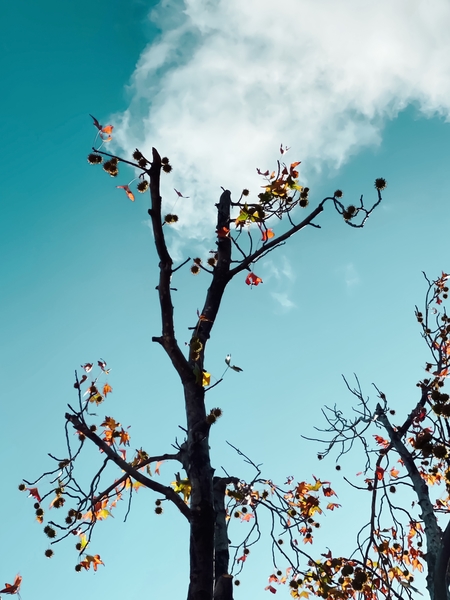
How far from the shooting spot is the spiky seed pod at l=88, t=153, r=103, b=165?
5.51 m

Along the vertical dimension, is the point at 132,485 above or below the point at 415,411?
below

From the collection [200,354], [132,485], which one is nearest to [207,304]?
[200,354]

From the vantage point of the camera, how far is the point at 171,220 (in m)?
5.86

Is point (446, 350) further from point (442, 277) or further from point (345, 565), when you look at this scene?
point (345, 565)

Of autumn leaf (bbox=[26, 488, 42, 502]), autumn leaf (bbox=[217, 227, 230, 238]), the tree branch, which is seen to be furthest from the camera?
autumn leaf (bbox=[217, 227, 230, 238])

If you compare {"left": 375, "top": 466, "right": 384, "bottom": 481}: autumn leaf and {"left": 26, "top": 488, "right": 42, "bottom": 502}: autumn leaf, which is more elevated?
{"left": 375, "top": 466, "right": 384, "bottom": 481}: autumn leaf

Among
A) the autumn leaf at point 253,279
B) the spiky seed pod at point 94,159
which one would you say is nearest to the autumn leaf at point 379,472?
the autumn leaf at point 253,279

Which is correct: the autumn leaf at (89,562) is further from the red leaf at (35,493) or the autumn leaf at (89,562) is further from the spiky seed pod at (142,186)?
the spiky seed pod at (142,186)

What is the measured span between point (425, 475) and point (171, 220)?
6381 mm

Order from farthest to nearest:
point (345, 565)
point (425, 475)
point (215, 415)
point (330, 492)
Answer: point (425, 475) < point (330, 492) < point (345, 565) < point (215, 415)

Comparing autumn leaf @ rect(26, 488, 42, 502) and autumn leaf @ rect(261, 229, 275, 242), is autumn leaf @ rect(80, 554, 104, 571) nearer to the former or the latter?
autumn leaf @ rect(26, 488, 42, 502)

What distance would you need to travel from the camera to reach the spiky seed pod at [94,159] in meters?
5.51

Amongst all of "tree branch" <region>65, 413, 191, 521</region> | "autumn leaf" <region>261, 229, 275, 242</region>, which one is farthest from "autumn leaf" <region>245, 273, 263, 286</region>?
"tree branch" <region>65, 413, 191, 521</region>

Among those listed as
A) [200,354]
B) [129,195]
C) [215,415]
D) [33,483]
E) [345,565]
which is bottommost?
[345,565]
